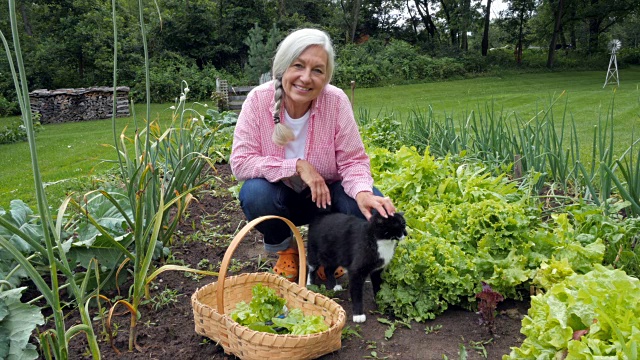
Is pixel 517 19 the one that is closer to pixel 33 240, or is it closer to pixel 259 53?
pixel 259 53

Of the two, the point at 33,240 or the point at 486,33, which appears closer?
the point at 33,240

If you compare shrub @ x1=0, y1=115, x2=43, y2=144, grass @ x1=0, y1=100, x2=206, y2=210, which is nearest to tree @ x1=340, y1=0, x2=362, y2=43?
grass @ x1=0, y1=100, x2=206, y2=210

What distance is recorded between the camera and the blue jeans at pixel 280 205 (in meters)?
2.88

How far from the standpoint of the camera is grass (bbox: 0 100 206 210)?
546cm

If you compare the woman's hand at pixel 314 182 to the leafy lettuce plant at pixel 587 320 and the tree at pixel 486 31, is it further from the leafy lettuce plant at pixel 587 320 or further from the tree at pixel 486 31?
the tree at pixel 486 31

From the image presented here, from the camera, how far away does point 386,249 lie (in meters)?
2.41

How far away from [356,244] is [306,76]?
36.3 inches

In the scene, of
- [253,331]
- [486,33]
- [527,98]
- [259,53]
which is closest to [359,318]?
[253,331]

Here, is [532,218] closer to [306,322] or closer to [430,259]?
[430,259]

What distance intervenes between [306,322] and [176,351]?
59 cm

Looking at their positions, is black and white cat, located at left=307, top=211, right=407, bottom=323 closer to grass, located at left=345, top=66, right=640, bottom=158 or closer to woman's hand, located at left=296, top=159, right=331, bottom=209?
woman's hand, located at left=296, top=159, right=331, bottom=209

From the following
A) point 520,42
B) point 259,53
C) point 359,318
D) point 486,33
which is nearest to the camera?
point 359,318

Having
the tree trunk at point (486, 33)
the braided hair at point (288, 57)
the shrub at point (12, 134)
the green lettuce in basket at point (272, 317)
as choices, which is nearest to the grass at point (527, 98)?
the braided hair at point (288, 57)

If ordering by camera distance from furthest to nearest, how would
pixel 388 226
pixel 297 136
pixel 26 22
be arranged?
pixel 26 22 → pixel 297 136 → pixel 388 226
